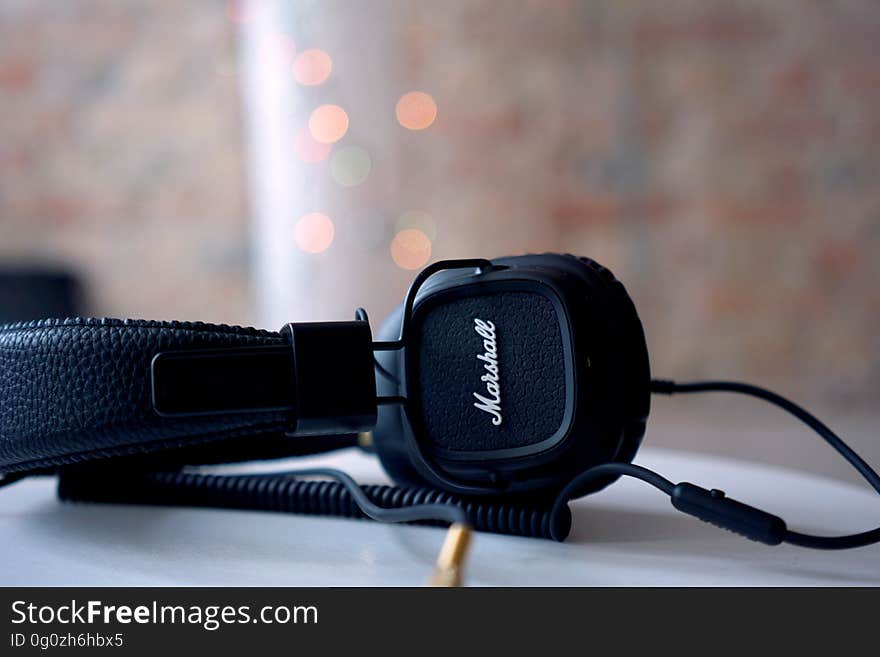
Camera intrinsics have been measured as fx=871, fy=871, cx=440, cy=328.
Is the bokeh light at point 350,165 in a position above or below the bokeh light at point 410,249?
above

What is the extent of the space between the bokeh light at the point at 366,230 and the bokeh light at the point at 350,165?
0.23 feet

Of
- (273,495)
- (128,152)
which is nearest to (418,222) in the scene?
(128,152)

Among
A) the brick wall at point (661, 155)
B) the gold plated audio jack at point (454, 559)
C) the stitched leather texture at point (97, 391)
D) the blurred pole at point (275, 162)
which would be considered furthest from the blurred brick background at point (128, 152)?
the gold plated audio jack at point (454, 559)

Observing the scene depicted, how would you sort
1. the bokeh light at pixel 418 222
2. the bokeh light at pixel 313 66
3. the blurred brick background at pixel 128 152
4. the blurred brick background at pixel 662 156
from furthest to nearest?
the blurred brick background at pixel 128 152
the blurred brick background at pixel 662 156
the bokeh light at pixel 418 222
the bokeh light at pixel 313 66

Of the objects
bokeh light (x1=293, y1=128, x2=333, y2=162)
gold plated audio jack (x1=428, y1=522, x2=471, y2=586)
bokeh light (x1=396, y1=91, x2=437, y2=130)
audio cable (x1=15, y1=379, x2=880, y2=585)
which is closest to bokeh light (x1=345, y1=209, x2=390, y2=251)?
bokeh light (x1=293, y1=128, x2=333, y2=162)

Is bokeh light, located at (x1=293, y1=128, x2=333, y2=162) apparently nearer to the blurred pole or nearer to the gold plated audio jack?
the blurred pole

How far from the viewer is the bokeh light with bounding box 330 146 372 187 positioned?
1828mm

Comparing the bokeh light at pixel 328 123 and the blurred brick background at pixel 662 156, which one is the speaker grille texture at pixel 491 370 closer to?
the bokeh light at pixel 328 123

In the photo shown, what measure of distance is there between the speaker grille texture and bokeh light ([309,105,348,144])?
1.37 meters

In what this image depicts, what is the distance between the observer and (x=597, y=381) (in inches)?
19.3

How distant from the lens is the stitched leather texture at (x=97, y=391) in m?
0.48

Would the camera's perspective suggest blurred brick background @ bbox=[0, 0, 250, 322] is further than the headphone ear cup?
Yes

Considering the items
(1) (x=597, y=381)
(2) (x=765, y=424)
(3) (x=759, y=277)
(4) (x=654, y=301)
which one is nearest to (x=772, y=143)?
(3) (x=759, y=277)

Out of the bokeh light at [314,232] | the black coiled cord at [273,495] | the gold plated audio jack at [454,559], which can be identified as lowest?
the black coiled cord at [273,495]
